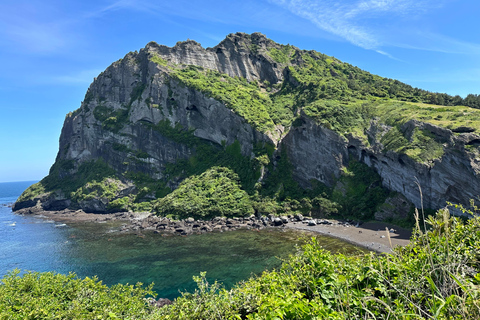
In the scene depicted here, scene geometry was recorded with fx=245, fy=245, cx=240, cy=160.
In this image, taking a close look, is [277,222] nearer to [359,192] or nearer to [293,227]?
[293,227]

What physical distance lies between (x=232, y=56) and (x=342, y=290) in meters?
100

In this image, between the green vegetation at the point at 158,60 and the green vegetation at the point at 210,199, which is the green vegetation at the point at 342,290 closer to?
the green vegetation at the point at 210,199

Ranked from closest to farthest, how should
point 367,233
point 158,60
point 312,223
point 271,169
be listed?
1. point 367,233
2. point 312,223
3. point 271,169
4. point 158,60

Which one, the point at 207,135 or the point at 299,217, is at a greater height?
the point at 207,135

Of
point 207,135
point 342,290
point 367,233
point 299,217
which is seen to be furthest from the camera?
point 207,135

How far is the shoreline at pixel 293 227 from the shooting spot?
34.3 m

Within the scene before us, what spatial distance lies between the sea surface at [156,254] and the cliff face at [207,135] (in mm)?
16281

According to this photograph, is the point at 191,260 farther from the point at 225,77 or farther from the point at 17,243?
the point at 225,77

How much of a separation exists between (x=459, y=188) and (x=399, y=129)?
14.3m

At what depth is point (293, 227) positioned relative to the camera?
149 feet

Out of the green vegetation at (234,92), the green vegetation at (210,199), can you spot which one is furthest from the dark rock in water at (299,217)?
the green vegetation at (234,92)

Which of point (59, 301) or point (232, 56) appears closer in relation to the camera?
point (59, 301)

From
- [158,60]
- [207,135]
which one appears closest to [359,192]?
[207,135]

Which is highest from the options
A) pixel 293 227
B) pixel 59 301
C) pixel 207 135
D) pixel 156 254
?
pixel 207 135
